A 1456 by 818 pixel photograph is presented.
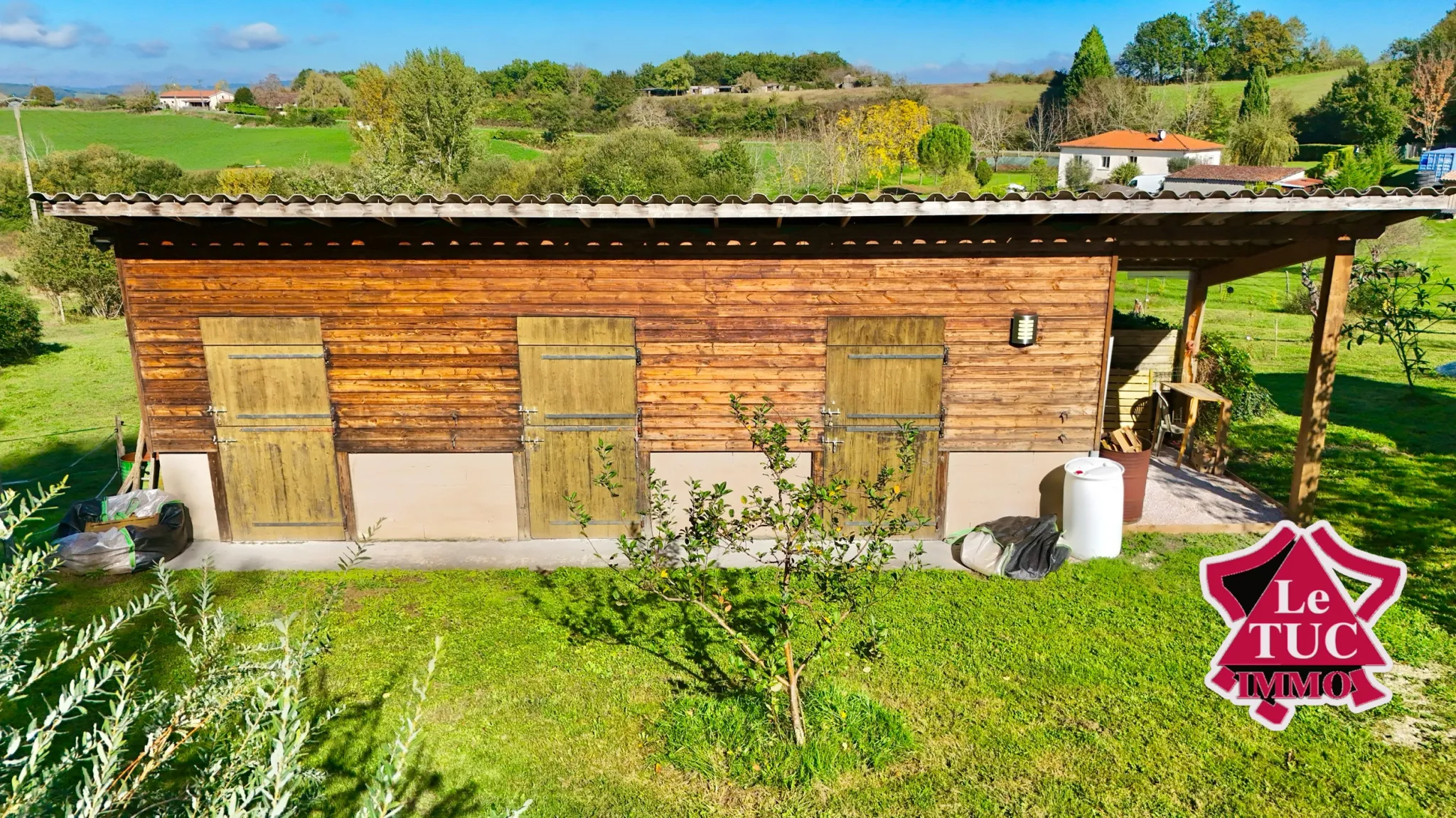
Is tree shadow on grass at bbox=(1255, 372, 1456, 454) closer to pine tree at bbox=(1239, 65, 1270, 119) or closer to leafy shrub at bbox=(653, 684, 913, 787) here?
leafy shrub at bbox=(653, 684, 913, 787)

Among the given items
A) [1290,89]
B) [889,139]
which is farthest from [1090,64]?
[889,139]

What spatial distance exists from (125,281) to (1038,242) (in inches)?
299

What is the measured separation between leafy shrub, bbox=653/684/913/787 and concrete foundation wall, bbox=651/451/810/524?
2.60 metres

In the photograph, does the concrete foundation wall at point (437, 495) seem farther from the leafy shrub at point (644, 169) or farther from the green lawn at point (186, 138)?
the green lawn at point (186, 138)

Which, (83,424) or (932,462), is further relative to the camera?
(83,424)

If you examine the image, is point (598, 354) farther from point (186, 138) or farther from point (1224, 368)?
point (186, 138)

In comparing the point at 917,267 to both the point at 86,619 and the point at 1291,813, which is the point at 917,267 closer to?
the point at 1291,813

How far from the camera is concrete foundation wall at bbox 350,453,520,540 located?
752 cm

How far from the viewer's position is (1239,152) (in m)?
45.6

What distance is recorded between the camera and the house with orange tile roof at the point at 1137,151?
45.8 m

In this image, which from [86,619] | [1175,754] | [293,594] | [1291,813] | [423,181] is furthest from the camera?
[423,181]

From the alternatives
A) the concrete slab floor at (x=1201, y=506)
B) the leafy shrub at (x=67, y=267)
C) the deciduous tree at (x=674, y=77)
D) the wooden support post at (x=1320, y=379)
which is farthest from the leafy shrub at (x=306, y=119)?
the wooden support post at (x=1320, y=379)

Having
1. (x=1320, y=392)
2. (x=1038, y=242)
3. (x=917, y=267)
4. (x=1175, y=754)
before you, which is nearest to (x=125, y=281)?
(x=917, y=267)

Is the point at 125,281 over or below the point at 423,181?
below
